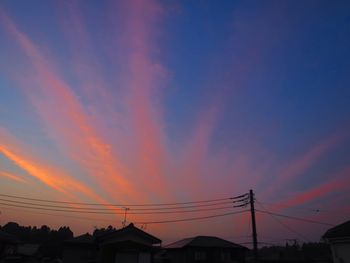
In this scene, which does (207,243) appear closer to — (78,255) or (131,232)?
(131,232)

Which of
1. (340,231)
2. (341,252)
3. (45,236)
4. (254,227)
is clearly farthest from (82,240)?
(45,236)

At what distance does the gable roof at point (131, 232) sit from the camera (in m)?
38.5

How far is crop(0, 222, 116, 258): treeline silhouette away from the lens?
81938 mm

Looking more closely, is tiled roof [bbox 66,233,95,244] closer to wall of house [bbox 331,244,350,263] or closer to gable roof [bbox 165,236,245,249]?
gable roof [bbox 165,236,245,249]

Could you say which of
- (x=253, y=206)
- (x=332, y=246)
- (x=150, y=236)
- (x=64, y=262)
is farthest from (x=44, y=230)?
(x=332, y=246)

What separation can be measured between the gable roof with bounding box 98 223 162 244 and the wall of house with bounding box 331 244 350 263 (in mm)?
18661

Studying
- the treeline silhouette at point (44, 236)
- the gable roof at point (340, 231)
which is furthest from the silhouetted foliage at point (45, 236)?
the gable roof at point (340, 231)

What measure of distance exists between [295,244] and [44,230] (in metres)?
77.7

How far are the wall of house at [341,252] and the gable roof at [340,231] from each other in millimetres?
894

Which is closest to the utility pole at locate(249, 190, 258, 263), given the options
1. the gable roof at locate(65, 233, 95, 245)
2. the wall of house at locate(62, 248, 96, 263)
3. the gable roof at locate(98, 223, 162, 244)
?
the gable roof at locate(98, 223, 162, 244)

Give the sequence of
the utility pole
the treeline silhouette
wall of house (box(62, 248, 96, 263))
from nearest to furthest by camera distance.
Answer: the utility pole < wall of house (box(62, 248, 96, 263)) < the treeline silhouette

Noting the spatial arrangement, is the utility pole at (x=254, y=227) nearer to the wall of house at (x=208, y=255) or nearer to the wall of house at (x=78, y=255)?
the wall of house at (x=208, y=255)

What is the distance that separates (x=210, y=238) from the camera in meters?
57.9

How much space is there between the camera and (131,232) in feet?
128
